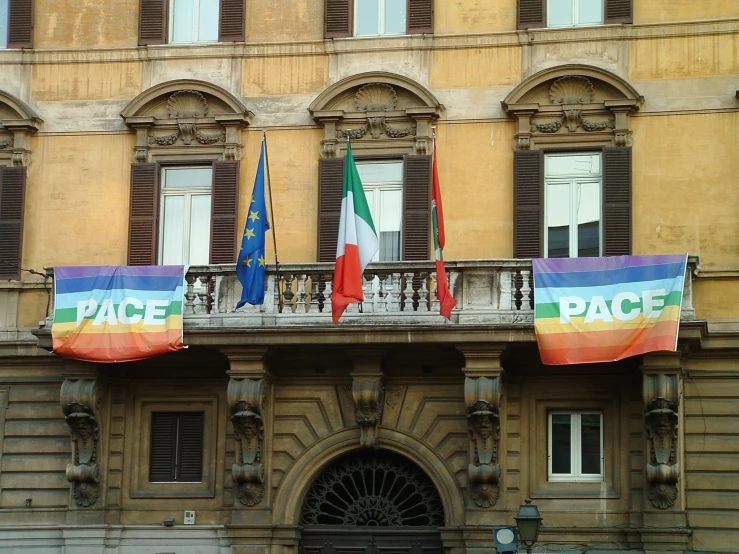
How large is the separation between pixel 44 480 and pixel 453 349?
7.04m

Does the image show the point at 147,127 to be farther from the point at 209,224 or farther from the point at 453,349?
the point at 453,349

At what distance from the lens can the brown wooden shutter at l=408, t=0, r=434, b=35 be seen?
2558 centimetres

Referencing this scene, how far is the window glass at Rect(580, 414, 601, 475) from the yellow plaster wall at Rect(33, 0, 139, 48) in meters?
10.1

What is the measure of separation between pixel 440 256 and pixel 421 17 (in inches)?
200

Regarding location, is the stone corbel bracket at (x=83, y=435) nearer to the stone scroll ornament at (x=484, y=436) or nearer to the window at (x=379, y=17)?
the stone scroll ornament at (x=484, y=436)

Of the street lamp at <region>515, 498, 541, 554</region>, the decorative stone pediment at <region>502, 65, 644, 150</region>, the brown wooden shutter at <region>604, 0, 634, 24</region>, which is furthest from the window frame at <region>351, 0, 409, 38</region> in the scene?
the street lamp at <region>515, 498, 541, 554</region>

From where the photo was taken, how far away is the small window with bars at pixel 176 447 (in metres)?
24.6

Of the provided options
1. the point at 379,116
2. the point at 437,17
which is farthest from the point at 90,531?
the point at 437,17

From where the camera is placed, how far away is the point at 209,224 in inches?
1008

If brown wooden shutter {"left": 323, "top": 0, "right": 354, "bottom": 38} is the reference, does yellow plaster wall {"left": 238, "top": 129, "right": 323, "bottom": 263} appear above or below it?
below

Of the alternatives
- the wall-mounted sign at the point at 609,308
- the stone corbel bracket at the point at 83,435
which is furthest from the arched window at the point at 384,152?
the stone corbel bracket at the point at 83,435

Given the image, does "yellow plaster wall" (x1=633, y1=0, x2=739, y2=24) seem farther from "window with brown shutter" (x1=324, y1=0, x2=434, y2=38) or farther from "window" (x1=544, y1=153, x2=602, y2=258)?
"window with brown shutter" (x1=324, y1=0, x2=434, y2=38)

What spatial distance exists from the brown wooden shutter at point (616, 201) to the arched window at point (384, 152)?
287cm

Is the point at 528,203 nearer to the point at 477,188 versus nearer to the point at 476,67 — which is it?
the point at 477,188
